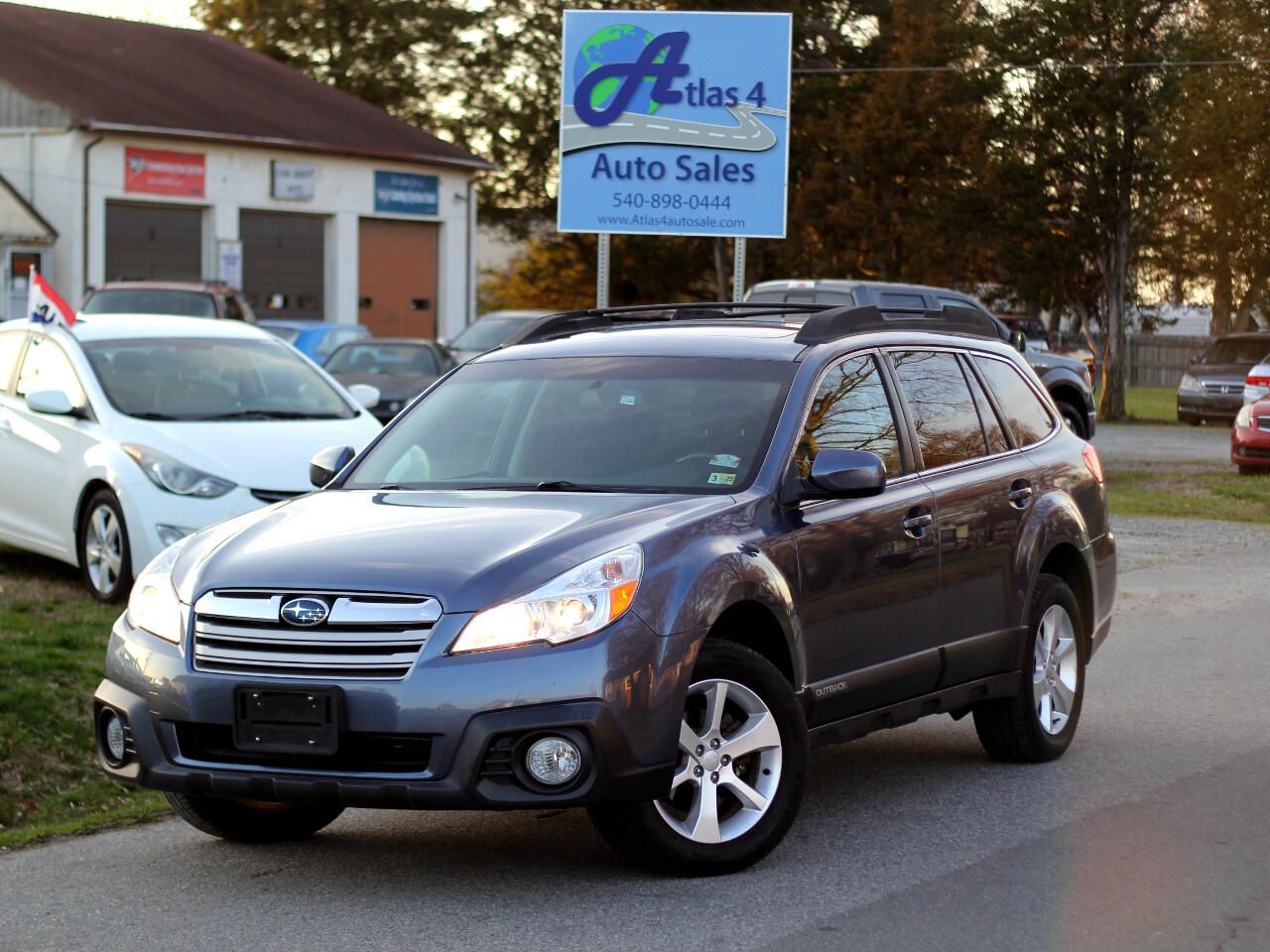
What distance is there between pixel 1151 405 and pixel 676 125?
31.2 meters

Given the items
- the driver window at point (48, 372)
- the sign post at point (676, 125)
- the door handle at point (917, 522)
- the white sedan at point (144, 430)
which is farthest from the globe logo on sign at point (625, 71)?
the door handle at point (917, 522)

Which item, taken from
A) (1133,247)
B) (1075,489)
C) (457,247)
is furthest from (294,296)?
(1075,489)

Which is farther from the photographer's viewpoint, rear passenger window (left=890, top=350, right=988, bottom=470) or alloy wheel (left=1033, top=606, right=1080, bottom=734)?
alloy wheel (left=1033, top=606, right=1080, bottom=734)

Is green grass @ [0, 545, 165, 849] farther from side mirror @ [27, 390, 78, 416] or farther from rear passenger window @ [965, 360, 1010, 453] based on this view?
rear passenger window @ [965, 360, 1010, 453]

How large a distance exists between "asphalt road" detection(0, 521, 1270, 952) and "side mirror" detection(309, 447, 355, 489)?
126cm

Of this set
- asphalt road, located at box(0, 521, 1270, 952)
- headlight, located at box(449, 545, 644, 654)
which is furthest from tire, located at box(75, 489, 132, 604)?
headlight, located at box(449, 545, 644, 654)

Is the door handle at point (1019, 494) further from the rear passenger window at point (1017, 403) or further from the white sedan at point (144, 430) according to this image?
the white sedan at point (144, 430)

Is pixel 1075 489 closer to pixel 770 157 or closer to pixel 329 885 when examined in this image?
pixel 329 885

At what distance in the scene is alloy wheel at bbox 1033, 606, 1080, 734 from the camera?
8000 mm

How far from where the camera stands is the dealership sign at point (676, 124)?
19453 millimetres

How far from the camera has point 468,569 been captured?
226 inches

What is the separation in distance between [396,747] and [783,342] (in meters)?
2.25

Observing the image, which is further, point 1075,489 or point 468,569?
point 1075,489

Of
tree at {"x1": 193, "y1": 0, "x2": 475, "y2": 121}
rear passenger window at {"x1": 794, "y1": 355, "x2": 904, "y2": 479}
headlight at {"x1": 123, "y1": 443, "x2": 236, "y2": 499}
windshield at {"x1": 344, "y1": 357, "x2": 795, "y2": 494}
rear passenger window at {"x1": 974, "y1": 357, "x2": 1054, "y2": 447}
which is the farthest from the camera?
tree at {"x1": 193, "y1": 0, "x2": 475, "y2": 121}
